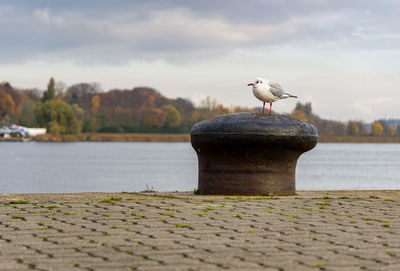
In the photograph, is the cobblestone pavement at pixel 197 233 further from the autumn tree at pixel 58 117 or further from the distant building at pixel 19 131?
the distant building at pixel 19 131

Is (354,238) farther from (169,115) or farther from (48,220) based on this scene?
(169,115)

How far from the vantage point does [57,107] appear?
121188 millimetres

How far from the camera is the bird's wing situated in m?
9.41

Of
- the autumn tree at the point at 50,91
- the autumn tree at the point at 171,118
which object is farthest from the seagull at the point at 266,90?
the autumn tree at the point at 50,91

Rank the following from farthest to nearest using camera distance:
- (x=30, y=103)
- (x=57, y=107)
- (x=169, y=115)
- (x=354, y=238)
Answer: (x=30, y=103) → (x=169, y=115) → (x=57, y=107) → (x=354, y=238)

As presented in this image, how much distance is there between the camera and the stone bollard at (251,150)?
871cm

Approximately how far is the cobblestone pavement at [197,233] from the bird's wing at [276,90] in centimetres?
164

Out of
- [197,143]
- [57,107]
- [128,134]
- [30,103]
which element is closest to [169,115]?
[128,134]

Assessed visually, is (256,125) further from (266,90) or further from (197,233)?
(197,233)

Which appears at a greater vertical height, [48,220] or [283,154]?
[283,154]

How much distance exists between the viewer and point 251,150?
28.9 feet

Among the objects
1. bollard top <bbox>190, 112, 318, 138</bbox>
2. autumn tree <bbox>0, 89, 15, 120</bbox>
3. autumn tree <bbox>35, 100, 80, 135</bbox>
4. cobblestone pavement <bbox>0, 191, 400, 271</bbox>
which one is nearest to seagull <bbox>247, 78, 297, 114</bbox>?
bollard top <bbox>190, 112, 318, 138</bbox>

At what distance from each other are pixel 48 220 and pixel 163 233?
1.34 meters

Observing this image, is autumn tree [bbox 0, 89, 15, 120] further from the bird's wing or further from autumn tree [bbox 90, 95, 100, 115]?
the bird's wing
